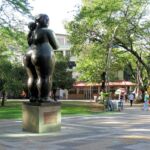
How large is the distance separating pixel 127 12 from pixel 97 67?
6978mm

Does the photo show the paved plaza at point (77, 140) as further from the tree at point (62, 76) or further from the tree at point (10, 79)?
the tree at point (62, 76)

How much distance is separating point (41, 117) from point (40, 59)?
1.64 m

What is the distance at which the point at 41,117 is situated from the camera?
11523 millimetres

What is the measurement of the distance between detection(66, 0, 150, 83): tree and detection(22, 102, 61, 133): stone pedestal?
80.9 feet

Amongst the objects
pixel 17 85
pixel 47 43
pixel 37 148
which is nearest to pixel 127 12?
pixel 17 85

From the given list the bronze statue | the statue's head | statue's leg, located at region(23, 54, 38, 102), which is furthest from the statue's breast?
statue's leg, located at region(23, 54, 38, 102)

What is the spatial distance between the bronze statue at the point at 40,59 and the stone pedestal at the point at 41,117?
236mm

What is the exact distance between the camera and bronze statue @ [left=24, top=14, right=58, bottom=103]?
38.6 feet

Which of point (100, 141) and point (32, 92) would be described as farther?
point (32, 92)

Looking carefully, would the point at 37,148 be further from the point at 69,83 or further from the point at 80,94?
the point at 80,94

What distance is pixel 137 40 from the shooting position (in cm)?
4000

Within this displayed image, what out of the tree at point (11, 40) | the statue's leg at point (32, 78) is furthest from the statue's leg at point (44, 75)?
the tree at point (11, 40)

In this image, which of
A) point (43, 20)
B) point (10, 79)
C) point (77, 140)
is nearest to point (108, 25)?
point (10, 79)

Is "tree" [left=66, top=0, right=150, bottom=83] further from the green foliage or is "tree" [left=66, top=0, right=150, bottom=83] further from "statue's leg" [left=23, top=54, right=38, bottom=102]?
"statue's leg" [left=23, top=54, right=38, bottom=102]
